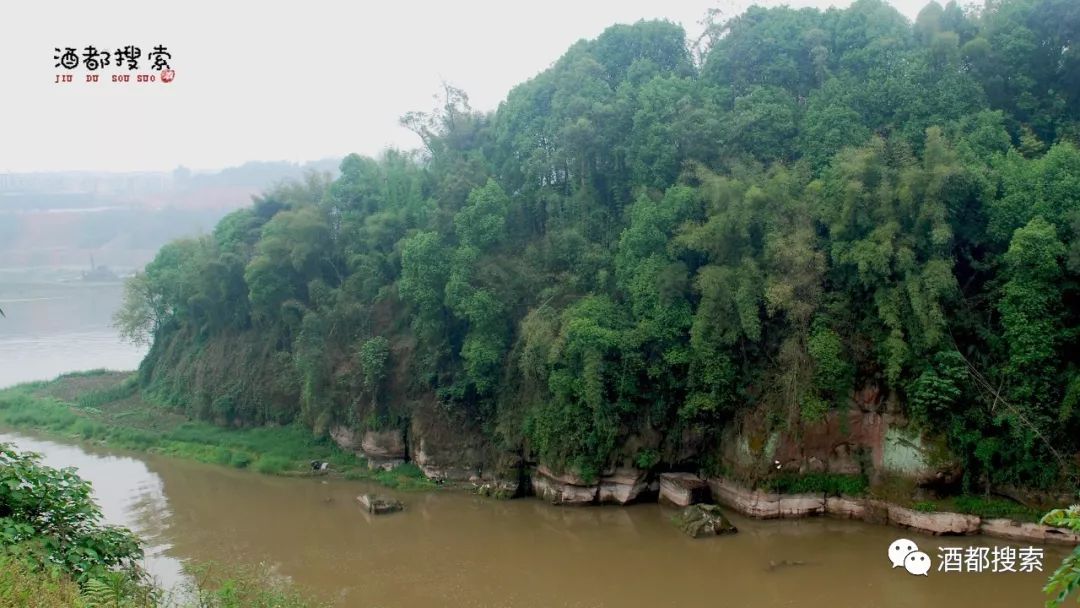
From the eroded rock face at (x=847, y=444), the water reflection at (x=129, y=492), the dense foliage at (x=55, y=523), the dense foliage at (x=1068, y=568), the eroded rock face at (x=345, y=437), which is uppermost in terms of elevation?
the dense foliage at (x=1068, y=568)

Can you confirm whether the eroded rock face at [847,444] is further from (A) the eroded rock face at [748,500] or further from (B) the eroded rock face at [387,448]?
(B) the eroded rock face at [387,448]

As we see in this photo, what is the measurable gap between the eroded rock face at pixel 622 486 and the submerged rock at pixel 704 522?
4.93 ft

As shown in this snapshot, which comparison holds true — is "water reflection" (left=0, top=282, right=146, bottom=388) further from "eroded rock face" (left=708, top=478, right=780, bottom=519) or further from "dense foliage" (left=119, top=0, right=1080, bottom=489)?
"eroded rock face" (left=708, top=478, right=780, bottom=519)

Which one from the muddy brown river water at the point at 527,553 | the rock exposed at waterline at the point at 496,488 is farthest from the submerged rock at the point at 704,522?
the rock exposed at waterline at the point at 496,488

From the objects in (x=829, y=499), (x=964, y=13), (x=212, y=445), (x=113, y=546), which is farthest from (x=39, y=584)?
(x=964, y=13)

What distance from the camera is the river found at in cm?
1297

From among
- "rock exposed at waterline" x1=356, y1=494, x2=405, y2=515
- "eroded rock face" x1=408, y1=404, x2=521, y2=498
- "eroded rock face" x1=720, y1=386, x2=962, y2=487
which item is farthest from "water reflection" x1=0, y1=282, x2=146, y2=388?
"eroded rock face" x1=720, y1=386, x2=962, y2=487

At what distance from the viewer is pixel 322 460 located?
21.5 m

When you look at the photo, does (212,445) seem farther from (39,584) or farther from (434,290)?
(39,584)

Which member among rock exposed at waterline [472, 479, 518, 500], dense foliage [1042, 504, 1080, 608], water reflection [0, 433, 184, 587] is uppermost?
dense foliage [1042, 504, 1080, 608]

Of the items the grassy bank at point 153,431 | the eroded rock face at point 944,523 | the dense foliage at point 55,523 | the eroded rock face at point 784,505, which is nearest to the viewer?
the dense foliage at point 55,523

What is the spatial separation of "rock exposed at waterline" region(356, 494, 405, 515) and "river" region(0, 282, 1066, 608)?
0.65 ft

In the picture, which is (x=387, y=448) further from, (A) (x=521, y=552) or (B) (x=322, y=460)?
(A) (x=521, y=552)

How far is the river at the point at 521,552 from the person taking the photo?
42.5 ft
